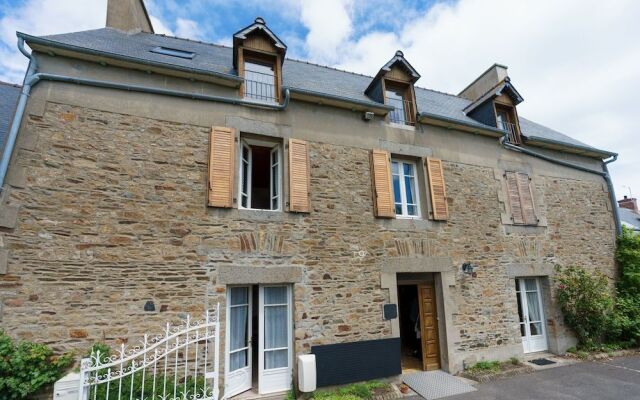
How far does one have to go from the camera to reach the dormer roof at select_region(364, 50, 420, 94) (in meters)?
7.58

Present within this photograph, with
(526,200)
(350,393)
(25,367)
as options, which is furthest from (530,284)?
(25,367)

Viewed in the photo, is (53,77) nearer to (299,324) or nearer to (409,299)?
(299,324)

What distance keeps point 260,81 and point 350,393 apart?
632 cm

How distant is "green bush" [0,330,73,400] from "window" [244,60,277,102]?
5.24m

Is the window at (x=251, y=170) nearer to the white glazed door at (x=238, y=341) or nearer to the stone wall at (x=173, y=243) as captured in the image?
the stone wall at (x=173, y=243)

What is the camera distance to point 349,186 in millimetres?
6598

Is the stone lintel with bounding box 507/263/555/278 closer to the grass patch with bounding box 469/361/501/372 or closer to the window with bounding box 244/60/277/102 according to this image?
the grass patch with bounding box 469/361/501/372

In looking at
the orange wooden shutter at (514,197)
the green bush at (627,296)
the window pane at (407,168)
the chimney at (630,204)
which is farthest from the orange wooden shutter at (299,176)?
the chimney at (630,204)

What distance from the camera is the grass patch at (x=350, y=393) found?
206 inches

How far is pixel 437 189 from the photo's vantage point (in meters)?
7.30

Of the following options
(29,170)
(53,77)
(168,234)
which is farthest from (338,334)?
(53,77)

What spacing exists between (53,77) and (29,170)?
63.1 inches

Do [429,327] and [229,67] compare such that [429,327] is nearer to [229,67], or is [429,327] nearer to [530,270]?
[530,270]

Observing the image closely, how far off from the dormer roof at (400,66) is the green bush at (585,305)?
6484 millimetres
